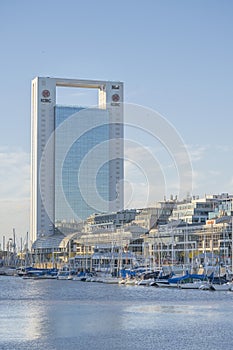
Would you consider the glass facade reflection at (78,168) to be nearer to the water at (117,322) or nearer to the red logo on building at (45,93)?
the red logo on building at (45,93)

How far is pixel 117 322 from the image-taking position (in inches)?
1510

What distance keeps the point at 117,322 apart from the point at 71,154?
358 feet

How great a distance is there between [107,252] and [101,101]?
38.2 meters

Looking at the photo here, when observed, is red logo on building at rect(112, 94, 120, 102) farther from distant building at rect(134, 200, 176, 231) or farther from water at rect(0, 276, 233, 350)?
water at rect(0, 276, 233, 350)

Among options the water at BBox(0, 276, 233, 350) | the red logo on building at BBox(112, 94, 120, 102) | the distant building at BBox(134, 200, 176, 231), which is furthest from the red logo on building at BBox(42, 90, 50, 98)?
the water at BBox(0, 276, 233, 350)

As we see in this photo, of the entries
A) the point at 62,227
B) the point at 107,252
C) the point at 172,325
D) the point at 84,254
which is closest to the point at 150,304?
the point at 172,325

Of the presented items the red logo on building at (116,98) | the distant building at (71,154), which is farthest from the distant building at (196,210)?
the red logo on building at (116,98)

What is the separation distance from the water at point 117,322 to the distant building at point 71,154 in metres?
88.6

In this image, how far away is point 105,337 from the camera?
32.8m

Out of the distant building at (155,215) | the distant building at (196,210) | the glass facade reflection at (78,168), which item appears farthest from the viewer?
the glass facade reflection at (78,168)

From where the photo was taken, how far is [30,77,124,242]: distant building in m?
146

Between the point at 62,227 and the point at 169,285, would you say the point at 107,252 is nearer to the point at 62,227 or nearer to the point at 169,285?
the point at 62,227

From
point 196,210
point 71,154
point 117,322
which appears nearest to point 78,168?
point 71,154

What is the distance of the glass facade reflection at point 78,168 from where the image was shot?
146250 mm
